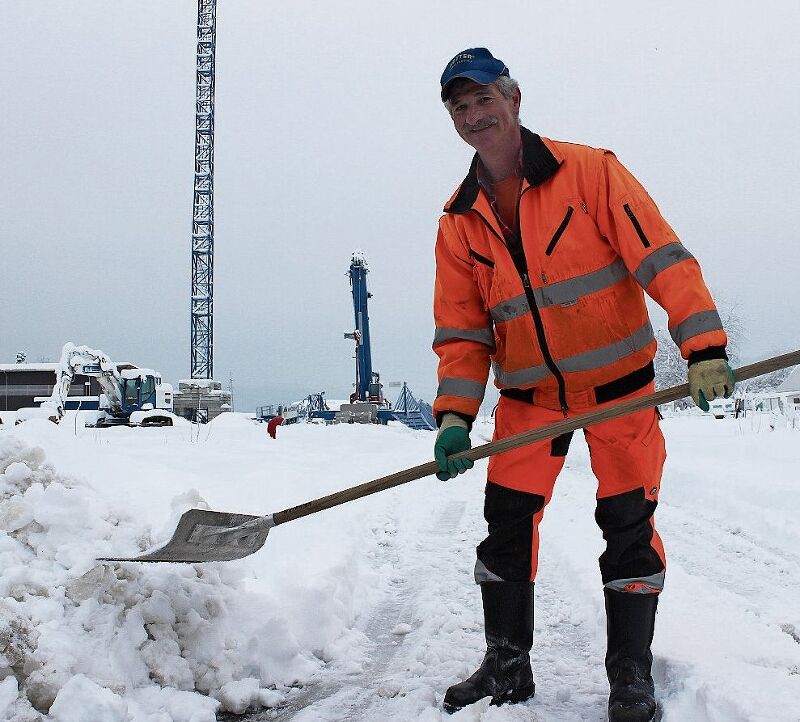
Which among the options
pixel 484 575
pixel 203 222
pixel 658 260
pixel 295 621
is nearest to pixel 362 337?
pixel 203 222

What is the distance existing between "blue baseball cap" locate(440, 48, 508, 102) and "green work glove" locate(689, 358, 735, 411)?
1121 millimetres

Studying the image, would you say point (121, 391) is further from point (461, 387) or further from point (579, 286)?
point (579, 286)

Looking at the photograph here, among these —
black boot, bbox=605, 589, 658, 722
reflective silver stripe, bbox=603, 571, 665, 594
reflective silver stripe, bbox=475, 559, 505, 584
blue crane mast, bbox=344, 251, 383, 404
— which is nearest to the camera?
black boot, bbox=605, 589, 658, 722

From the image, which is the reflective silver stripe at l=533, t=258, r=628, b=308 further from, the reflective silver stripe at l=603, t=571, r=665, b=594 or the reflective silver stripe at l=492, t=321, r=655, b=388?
the reflective silver stripe at l=603, t=571, r=665, b=594

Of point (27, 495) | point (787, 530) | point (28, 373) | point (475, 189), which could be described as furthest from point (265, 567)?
point (28, 373)

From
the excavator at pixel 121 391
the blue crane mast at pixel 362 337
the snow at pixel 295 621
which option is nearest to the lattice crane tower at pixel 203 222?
the blue crane mast at pixel 362 337

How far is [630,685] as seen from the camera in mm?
2025

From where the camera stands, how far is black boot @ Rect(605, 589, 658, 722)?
2.01 metres

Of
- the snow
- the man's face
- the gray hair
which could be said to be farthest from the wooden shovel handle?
the gray hair

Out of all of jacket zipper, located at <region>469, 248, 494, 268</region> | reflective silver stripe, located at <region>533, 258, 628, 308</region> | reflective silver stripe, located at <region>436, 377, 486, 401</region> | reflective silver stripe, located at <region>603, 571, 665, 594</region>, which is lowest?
reflective silver stripe, located at <region>603, 571, 665, 594</region>

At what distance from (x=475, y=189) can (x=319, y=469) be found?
5.99m

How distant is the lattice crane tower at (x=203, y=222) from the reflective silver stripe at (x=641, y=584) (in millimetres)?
40820

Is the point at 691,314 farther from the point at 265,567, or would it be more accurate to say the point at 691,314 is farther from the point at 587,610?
the point at 265,567

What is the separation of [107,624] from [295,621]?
30.1 inches
